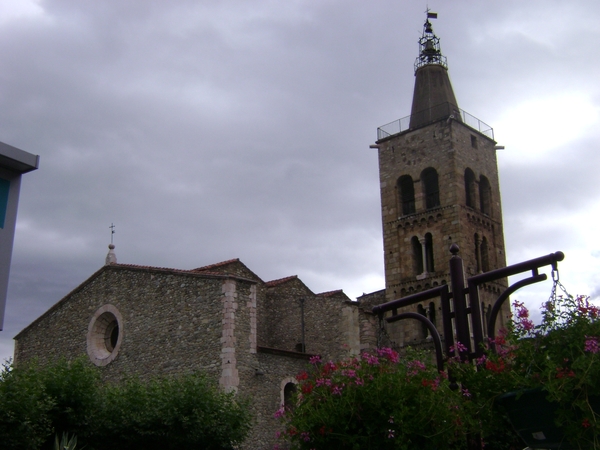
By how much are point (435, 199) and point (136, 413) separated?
2192 centimetres

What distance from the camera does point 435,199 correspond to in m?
34.8

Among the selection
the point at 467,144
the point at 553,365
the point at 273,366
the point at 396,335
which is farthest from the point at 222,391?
the point at 467,144

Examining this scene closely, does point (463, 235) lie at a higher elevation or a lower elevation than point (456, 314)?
higher

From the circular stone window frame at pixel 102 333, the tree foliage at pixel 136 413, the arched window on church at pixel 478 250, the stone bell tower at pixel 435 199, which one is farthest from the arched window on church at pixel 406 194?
the tree foliage at pixel 136 413

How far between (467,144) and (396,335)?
10008 mm

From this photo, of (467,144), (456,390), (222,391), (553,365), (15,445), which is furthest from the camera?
(467,144)

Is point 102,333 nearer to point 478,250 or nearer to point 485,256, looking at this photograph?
point 478,250

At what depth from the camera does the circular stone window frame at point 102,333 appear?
72.8 ft

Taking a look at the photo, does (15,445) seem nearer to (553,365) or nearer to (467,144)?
(553,365)

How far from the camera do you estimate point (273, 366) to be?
20.2 metres

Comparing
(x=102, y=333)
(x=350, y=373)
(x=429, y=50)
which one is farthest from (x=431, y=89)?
(x=350, y=373)

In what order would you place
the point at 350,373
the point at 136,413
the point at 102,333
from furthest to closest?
the point at 102,333
the point at 136,413
the point at 350,373

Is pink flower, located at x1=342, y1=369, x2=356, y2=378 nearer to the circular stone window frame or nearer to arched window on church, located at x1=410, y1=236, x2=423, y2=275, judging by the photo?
the circular stone window frame

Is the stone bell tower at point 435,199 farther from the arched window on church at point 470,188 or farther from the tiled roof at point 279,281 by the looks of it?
the tiled roof at point 279,281
